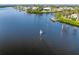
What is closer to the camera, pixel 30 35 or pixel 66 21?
pixel 30 35

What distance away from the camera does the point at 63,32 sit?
248 cm

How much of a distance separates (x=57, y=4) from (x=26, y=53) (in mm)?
863

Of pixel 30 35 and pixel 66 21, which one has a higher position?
pixel 66 21

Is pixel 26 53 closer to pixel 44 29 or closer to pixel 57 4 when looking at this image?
pixel 44 29

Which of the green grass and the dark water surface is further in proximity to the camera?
the green grass

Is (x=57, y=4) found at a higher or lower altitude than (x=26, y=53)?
higher

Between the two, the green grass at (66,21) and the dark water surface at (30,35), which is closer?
the dark water surface at (30,35)

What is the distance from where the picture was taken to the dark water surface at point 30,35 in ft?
7.86

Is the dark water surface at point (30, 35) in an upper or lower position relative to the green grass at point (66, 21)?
lower

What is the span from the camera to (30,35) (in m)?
2.45

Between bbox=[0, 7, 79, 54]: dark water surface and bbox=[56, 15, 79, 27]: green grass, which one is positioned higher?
bbox=[56, 15, 79, 27]: green grass

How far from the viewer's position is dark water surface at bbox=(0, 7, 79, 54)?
239 centimetres
